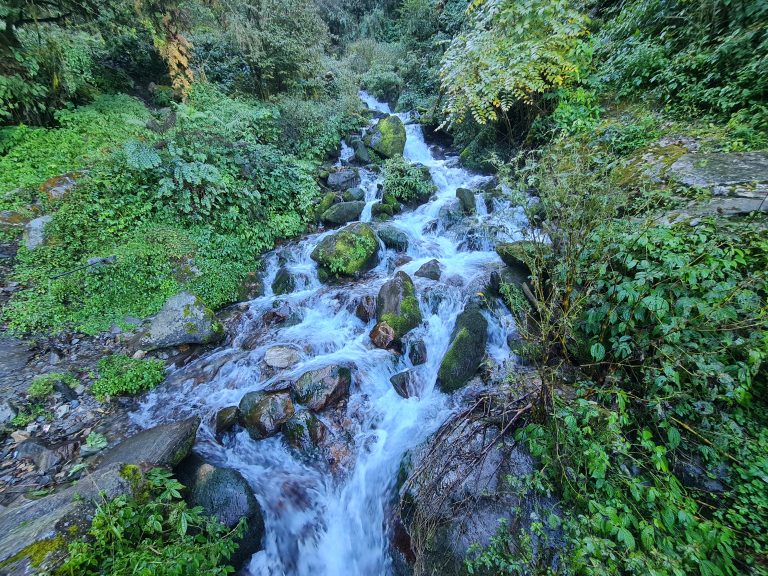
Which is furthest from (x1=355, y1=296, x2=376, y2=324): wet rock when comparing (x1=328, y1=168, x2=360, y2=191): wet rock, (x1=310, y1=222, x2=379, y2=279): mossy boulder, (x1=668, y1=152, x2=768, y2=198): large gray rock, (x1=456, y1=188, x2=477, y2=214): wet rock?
(x1=328, y1=168, x2=360, y2=191): wet rock

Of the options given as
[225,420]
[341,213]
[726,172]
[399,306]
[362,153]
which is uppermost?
[362,153]

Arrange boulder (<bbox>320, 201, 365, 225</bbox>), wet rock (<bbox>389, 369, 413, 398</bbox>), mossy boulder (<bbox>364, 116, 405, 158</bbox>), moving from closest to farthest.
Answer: wet rock (<bbox>389, 369, 413, 398</bbox>)
boulder (<bbox>320, 201, 365, 225</bbox>)
mossy boulder (<bbox>364, 116, 405, 158</bbox>)

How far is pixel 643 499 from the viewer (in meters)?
2.02

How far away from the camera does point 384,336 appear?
5387mm

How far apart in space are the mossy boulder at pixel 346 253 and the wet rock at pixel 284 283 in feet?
2.17

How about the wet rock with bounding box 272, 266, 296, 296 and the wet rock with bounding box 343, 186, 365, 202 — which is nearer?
the wet rock with bounding box 272, 266, 296, 296

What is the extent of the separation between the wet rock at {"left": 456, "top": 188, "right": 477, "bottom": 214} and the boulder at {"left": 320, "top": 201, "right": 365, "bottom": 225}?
2895mm

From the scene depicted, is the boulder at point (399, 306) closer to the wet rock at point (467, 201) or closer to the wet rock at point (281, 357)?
the wet rock at point (281, 357)

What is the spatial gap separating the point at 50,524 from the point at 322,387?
273cm

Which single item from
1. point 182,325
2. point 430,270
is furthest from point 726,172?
point 182,325

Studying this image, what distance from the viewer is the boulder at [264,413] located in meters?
4.18

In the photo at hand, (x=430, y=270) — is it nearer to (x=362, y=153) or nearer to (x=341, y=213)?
(x=341, y=213)

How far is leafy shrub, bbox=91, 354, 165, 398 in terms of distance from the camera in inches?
177

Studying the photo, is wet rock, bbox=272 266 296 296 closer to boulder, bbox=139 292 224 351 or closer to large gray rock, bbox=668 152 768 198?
boulder, bbox=139 292 224 351
